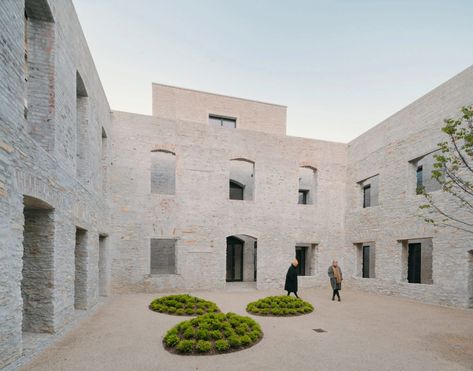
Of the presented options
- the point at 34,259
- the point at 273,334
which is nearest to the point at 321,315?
the point at 273,334

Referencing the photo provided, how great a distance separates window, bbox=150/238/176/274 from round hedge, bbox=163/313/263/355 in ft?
31.1

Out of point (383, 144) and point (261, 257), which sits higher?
point (383, 144)

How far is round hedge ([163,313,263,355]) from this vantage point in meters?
5.57

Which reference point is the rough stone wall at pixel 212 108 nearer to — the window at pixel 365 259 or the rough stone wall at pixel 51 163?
the rough stone wall at pixel 51 163

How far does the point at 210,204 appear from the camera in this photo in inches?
515

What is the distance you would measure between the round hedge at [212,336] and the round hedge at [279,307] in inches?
68.3

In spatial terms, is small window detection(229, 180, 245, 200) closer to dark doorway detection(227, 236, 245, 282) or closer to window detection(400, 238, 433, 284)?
dark doorway detection(227, 236, 245, 282)

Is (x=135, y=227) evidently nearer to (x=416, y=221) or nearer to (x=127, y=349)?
(x=127, y=349)

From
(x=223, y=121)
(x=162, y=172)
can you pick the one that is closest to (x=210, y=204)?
(x=162, y=172)

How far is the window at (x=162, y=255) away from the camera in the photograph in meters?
15.7

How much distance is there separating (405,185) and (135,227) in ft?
35.9

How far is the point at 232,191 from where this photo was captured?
57.2 ft

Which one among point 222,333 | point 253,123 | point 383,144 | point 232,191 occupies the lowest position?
point 222,333

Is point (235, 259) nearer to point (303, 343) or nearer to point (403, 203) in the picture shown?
point (403, 203)
